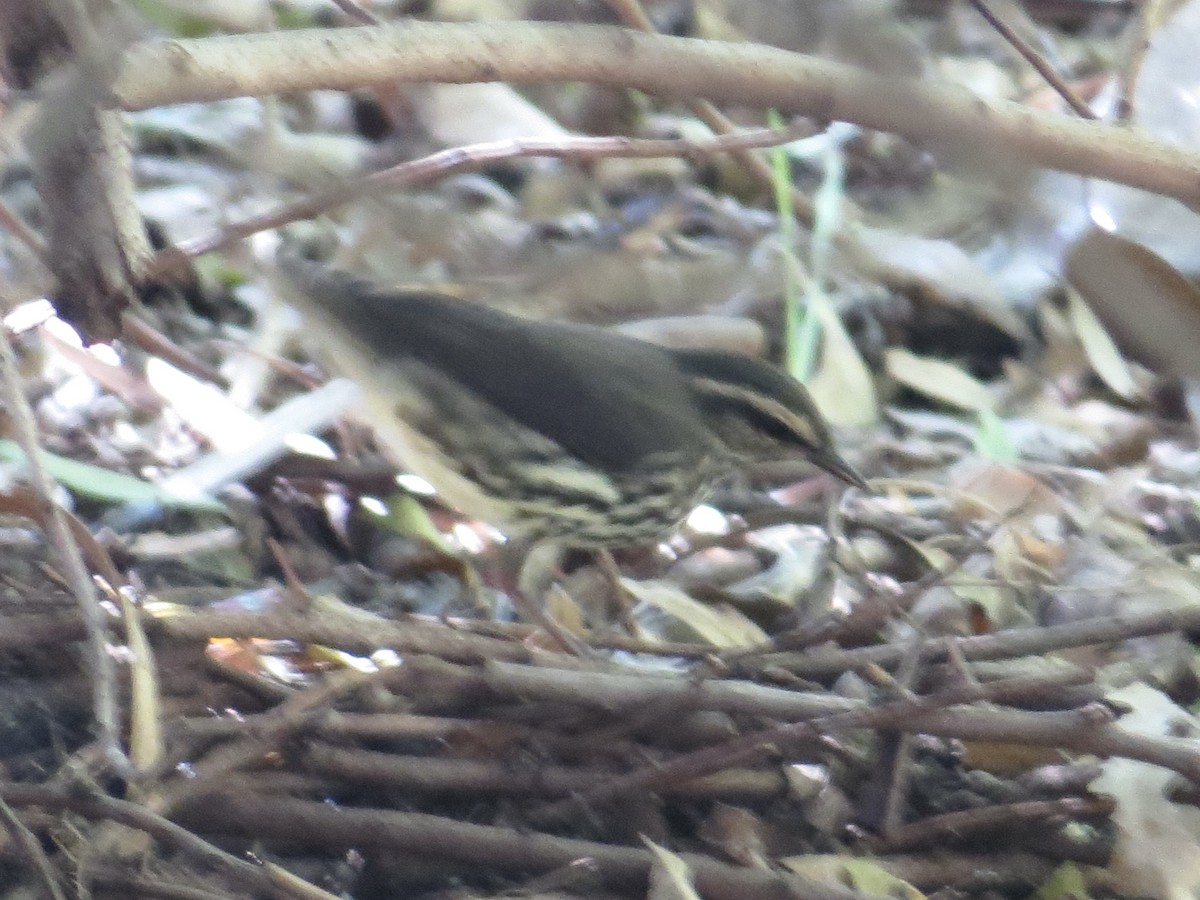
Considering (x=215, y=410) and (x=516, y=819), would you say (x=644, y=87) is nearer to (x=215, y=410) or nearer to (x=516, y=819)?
(x=516, y=819)

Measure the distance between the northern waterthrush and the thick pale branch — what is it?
2.31 feet

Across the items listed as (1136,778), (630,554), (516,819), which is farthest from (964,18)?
(516,819)

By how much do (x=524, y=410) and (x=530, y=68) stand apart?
2.64 ft

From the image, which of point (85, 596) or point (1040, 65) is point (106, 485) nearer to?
point (85, 596)

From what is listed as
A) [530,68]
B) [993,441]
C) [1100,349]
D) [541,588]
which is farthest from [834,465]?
[1100,349]

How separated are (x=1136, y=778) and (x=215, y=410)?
5.45ft

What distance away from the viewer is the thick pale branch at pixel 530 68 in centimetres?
157

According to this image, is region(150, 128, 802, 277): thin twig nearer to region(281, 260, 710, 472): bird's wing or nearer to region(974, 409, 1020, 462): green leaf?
region(281, 260, 710, 472): bird's wing

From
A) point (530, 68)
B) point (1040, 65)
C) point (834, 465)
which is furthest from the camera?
point (834, 465)

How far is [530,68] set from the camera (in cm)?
171

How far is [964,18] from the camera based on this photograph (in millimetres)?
4641

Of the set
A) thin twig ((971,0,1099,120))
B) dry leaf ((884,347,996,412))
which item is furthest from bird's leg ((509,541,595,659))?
dry leaf ((884,347,996,412))

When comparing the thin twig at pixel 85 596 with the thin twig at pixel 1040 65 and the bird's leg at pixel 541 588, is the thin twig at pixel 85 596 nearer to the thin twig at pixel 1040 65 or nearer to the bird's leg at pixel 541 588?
Answer: the bird's leg at pixel 541 588

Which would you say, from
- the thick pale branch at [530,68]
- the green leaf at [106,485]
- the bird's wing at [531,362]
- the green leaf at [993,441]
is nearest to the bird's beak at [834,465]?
the bird's wing at [531,362]
